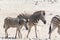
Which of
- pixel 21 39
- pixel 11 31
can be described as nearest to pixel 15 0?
pixel 11 31

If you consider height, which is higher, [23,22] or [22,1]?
[22,1]

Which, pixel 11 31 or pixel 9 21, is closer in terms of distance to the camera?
pixel 9 21

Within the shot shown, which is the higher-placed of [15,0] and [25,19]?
[15,0]

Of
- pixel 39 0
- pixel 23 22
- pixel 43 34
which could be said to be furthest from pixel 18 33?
pixel 39 0

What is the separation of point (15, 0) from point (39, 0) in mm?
3666

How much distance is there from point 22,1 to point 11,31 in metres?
25.2

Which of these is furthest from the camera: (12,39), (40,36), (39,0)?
(39,0)

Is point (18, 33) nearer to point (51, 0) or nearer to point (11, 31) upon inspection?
point (11, 31)

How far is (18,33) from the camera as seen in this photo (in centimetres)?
1490

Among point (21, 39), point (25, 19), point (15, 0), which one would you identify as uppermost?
point (15, 0)

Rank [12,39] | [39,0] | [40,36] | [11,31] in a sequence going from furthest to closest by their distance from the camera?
[39,0] < [11,31] < [40,36] < [12,39]

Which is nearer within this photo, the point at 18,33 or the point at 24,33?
the point at 18,33

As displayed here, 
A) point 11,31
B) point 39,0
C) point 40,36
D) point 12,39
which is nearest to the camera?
point 12,39

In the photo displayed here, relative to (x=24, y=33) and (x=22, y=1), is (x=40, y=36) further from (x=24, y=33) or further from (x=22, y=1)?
(x=22, y=1)
